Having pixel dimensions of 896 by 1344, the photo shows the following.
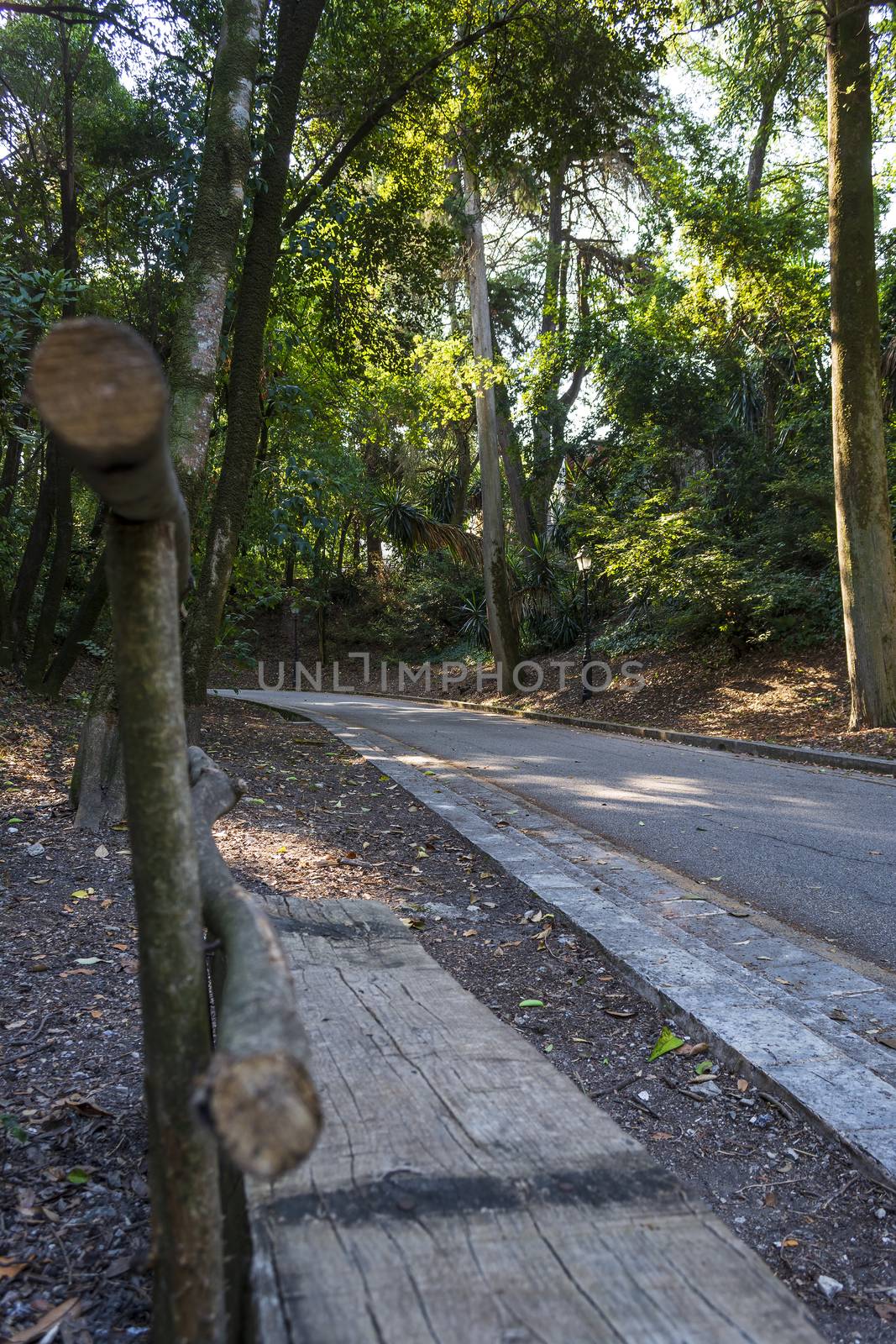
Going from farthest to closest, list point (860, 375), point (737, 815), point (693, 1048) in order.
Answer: point (860, 375) → point (737, 815) → point (693, 1048)

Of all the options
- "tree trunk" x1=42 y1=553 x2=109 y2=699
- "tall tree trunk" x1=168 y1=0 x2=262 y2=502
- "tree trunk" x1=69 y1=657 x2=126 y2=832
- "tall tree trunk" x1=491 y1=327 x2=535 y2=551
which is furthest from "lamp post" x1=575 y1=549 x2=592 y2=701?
"tree trunk" x1=69 y1=657 x2=126 y2=832

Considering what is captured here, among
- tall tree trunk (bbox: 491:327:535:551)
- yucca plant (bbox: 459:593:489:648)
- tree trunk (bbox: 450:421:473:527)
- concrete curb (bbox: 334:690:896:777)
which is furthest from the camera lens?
tree trunk (bbox: 450:421:473:527)

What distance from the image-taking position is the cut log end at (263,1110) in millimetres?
867

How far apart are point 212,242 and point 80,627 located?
506 cm

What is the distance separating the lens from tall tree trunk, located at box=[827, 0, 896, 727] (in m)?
10.9

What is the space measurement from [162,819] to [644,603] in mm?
18529

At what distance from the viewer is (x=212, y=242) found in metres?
6.41

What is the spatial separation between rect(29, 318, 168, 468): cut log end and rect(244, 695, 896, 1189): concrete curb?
2.50 meters

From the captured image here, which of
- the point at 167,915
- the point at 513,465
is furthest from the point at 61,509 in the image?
the point at 513,465

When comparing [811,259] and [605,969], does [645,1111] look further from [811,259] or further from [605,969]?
[811,259]

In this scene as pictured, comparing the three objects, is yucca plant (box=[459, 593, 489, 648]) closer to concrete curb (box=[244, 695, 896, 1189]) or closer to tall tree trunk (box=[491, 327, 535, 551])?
tall tree trunk (box=[491, 327, 535, 551])

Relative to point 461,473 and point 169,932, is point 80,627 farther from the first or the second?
point 461,473

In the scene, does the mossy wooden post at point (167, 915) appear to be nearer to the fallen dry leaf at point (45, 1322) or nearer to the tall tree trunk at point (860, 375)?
the fallen dry leaf at point (45, 1322)

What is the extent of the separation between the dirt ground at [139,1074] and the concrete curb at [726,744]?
5804 mm
